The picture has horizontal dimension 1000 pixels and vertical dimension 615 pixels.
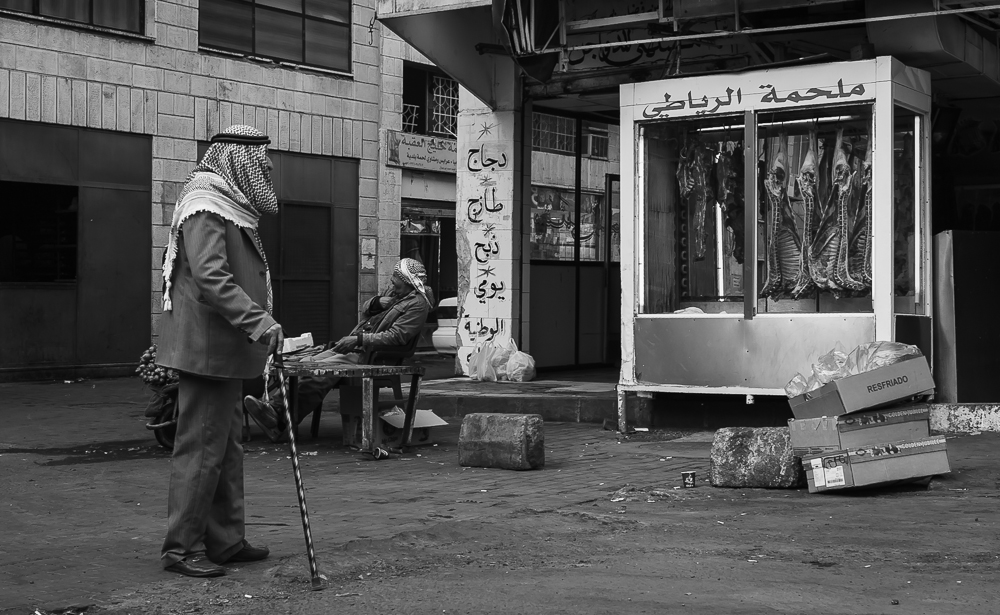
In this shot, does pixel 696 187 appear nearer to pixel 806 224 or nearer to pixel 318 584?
pixel 806 224

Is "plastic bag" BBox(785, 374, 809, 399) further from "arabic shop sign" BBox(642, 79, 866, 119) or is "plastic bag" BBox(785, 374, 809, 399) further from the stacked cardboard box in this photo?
"arabic shop sign" BBox(642, 79, 866, 119)

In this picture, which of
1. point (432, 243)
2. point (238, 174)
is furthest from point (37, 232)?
point (238, 174)

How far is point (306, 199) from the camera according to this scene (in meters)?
20.9

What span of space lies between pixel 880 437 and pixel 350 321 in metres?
15.2

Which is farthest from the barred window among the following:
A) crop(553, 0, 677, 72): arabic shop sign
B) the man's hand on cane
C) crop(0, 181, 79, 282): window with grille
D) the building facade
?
the man's hand on cane

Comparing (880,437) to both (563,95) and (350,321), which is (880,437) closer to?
(563,95)

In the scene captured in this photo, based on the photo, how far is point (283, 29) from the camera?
68.0 feet

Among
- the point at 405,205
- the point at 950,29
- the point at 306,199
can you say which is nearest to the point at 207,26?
the point at 306,199

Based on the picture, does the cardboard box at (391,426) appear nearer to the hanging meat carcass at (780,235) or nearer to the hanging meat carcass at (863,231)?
the hanging meat carcass at (780,235)

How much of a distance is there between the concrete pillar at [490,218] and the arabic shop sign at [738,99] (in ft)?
10.3

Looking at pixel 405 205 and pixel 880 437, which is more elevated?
pixel 405 205

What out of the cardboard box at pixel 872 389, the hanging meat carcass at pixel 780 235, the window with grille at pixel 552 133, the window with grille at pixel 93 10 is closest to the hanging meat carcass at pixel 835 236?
the hanging meat carcass at pixel 780 235

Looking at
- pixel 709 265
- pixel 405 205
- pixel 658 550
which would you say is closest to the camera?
pixel 658 550

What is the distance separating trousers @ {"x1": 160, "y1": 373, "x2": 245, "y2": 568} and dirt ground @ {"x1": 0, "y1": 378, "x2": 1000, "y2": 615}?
159 millimetres
